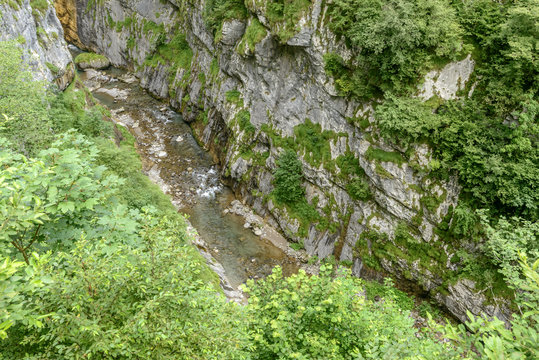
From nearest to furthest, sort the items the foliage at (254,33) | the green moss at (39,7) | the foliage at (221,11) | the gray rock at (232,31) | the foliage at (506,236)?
the foliage at (506,236) < the foliage at (254,33) < the green moss at (39,7) < the foliage at (221,11) < the gray rock at (232,31)

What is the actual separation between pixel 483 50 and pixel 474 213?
9135 mm

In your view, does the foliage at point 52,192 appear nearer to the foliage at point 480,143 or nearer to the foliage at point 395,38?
the foliage at point 480,143

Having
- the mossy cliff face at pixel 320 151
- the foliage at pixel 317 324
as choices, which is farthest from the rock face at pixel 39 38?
the foliage at pixel 317 324

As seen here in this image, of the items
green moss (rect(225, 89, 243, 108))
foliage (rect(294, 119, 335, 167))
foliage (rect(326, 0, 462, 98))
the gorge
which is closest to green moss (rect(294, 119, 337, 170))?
foliage (rect(294, 119, 335, 167))

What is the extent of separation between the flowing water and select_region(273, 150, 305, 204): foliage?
14.3 ft

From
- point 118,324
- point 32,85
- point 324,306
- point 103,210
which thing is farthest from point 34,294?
point 32,85

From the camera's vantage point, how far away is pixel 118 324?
4.51 metres

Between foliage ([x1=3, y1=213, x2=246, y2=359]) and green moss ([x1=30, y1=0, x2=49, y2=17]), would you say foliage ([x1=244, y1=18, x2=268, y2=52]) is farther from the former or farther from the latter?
foliage ([x1=3, y1=213, x2=246, y2=359])

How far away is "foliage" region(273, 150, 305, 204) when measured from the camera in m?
24.2

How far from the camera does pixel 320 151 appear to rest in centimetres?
2342

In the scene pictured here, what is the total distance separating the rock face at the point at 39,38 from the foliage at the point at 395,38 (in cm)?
2053

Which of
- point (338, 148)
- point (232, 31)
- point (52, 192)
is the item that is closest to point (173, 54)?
point (232, 31)

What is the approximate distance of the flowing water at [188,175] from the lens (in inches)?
894

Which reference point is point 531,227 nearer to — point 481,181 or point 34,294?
point 481,181
